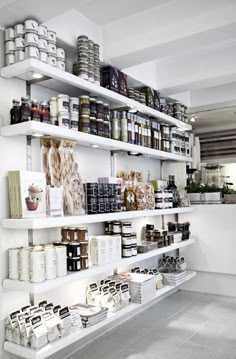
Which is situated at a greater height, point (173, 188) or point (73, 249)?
point (173, 188)

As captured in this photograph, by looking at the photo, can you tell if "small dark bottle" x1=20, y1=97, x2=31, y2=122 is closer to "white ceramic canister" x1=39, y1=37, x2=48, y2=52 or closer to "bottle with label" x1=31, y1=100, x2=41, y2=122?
"bottle with label" x1=31, y1=100, x2=41, y2=122

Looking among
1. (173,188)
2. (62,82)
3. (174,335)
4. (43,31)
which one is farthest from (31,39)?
(174,335)

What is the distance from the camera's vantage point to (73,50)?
9.34 feet

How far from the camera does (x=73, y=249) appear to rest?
2.48 m

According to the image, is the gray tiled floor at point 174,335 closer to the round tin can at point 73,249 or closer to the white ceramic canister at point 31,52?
the round tin can at point 73,249

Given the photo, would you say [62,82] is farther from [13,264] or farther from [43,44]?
[13,264]

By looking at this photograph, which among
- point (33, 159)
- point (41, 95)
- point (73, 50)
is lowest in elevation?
point (33, 159)

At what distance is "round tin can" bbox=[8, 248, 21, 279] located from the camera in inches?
89.5

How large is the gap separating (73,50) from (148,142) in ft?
3.96

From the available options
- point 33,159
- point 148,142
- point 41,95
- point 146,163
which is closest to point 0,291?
point 33,159

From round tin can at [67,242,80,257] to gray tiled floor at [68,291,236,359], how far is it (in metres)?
0.84

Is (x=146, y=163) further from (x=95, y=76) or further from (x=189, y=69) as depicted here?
(x=95, y=76)

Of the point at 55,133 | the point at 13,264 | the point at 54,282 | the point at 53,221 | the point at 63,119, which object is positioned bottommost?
the point at 54,282

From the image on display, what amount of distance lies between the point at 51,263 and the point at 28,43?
1451 mm
